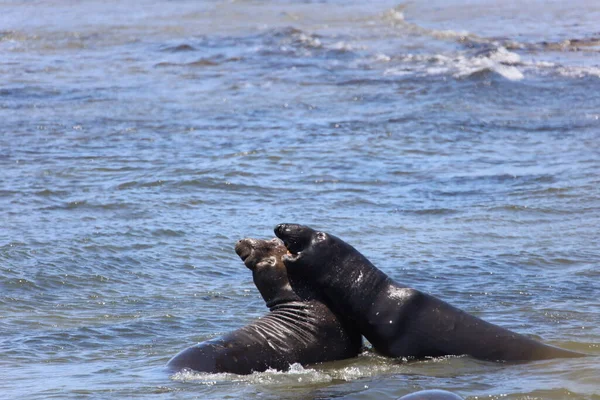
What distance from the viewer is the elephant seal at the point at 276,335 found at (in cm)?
640

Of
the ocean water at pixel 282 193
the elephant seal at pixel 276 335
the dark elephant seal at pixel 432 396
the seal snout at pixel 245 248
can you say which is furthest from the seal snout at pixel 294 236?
the dark elephant seal at pixel 432 396

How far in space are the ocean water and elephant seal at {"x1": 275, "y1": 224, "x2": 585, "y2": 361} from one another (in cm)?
14

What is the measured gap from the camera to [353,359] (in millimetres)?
6727

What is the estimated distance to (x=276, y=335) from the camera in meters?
6.57

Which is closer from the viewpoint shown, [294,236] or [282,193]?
[294,236]

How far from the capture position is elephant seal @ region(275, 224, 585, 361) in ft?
22.0

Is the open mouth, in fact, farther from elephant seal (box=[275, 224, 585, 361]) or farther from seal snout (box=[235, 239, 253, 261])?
seal snout (box=[235, 239, 253, 261])

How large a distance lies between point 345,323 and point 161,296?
2462 mm

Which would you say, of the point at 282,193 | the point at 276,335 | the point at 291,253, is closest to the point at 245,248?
the point at 291,253

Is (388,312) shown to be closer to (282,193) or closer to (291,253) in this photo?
(291,253)

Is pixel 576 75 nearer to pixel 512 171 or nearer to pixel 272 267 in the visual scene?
pixel 512 171

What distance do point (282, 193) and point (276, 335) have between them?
5.93 meters

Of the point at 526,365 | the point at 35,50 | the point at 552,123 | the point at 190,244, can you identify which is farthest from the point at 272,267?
the point at 35,50

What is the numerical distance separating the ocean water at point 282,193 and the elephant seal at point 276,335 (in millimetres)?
111
